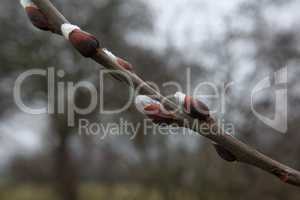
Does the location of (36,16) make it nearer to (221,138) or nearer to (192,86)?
(221,138)

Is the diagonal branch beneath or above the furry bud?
beneath

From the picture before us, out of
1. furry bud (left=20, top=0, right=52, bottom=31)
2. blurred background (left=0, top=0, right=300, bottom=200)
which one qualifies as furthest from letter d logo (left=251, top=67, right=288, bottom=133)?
furry bud (left=20, top=0, right=52, bottom=31)

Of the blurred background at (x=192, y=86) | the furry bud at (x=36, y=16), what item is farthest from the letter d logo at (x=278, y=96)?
the furry bud at (x=36, y=16)

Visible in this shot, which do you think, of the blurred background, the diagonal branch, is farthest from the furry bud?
the blurred background

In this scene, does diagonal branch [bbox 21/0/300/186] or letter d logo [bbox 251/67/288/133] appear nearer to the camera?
diagonal branch [bbox 21/0/300/186]

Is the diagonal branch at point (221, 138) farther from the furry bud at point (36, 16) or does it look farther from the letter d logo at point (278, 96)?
the letter d logo at point (278, 96)

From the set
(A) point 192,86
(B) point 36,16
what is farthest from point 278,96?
(B) point 36,16

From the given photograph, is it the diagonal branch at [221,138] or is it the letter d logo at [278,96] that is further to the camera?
the letter d logo at [278,96]

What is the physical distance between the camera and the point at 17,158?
9922mm

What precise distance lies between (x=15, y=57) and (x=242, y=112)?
4.82 meters

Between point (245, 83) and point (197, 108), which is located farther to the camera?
point (245, 83)

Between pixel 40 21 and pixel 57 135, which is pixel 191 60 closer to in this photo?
pixel 40 21

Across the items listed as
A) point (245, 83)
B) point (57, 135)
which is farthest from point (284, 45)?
point (57, 135)

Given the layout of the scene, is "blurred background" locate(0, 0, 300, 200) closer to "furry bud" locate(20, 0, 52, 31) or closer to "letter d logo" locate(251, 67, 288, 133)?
"letter d logo" locate(251, 67, 288, 133)
